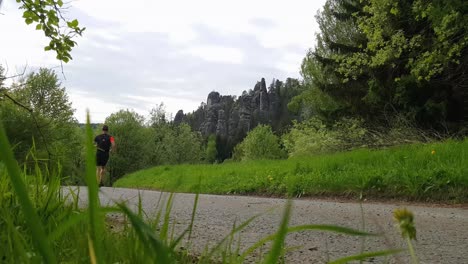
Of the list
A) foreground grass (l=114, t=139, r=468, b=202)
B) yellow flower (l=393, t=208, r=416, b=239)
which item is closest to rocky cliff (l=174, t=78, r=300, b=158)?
foreground grass (l=114, t=139, r=468, b=202)

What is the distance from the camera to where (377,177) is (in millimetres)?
8336

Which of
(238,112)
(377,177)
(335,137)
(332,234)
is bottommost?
(332,234)

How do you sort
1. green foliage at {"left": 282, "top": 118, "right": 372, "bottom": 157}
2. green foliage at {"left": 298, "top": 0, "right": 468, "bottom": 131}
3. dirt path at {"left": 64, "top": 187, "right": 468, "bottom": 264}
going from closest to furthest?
dirt path at {"left": 64, "top": 187, "right": 468, "bottom": 264}, green foliage at {"left": 298, "top": 0, "right": 468, "bottom": 131}, green foliage at {"left": 282, "top": 118, "right": 372, "bottom": 157}

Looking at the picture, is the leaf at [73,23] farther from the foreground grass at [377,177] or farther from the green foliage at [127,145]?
the green foliage at [127,145]

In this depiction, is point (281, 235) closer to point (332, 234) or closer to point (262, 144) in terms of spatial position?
point (332, 234)

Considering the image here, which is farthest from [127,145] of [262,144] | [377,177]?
[377,177]

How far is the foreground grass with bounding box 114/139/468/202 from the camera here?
741 centimetres

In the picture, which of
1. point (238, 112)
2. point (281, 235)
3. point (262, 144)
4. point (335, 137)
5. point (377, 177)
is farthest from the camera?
point (238, 112)

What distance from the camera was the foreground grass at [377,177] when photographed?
7406 mm

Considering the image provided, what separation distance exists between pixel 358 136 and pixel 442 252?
39.5ft

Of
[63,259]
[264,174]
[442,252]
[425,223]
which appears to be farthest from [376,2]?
[63,259]

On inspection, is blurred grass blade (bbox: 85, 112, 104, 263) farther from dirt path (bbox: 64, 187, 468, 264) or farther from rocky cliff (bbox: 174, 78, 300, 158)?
rocky cliff (bbox: 174, 78, 300, 158)

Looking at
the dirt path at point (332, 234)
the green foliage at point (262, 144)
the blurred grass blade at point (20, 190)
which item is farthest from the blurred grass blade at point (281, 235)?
the green foliage at point (262, 144)

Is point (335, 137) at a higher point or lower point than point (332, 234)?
higher
